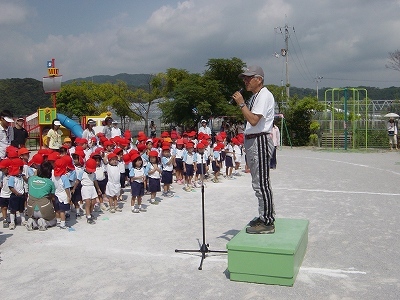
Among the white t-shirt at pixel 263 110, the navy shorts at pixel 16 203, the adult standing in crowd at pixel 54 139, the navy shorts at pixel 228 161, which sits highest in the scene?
the white t-shirt at pixel 263 110

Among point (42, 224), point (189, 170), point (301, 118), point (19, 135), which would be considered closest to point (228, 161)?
point (189, 170)

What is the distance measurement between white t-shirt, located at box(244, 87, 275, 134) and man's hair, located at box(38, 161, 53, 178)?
4208 millimetres

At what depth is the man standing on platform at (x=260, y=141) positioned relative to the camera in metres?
5.40

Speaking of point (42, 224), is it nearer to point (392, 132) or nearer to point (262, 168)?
point (262, 168)

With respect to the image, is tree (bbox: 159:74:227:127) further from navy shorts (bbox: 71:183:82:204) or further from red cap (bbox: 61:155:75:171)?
red cap (bbox: 61:155:75:171)

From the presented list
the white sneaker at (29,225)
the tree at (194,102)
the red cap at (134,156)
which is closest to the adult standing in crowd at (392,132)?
the tree at (194,102)

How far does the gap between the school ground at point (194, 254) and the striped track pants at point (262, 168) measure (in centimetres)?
85

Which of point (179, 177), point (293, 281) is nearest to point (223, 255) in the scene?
point (293, 281)

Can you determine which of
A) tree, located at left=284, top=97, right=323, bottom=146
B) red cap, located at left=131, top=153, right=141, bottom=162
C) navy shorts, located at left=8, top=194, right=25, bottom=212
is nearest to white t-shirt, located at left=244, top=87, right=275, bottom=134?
red cap, located at left=131, top=153, right=141, bottom=162

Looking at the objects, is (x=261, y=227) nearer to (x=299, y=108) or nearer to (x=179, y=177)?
(x=179, y=177)

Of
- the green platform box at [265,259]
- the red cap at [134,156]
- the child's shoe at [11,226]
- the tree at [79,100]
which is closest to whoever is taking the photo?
the green platform box at [265,259]

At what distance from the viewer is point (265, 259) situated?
16.4 feet

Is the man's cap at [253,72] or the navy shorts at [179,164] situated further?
the navy shorts at [179,164]

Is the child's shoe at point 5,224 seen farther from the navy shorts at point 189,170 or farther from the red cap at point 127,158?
the navy shorts at point 189,170
